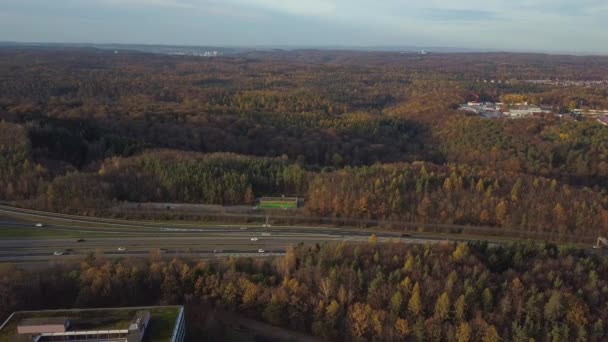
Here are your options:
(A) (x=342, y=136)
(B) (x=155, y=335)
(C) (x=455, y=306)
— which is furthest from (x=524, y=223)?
(A) (x=342, y=136)

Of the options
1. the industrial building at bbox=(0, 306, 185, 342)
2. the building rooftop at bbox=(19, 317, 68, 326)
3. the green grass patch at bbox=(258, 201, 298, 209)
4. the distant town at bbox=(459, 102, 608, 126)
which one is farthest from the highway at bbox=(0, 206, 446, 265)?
the distant town at bbox=(459, 102, 608, 126)

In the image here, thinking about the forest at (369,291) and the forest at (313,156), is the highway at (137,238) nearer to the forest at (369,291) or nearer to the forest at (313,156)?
the forest at (313,156)

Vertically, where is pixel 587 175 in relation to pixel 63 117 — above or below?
below

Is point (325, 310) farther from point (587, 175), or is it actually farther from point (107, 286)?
point (587, 175)

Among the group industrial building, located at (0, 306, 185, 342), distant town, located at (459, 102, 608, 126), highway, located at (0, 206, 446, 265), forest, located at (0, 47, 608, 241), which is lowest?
highway, located at (0, 206, 446, 265)

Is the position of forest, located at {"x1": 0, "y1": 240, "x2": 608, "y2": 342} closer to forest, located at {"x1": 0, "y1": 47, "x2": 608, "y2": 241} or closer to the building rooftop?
the building rooftop

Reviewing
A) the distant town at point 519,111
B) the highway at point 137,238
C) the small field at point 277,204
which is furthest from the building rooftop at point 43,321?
the distant town at point 519,111
